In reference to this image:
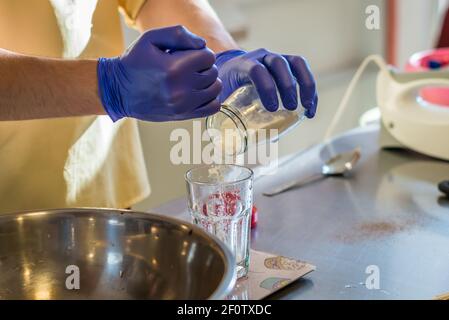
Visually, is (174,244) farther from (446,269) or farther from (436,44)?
(436,44)

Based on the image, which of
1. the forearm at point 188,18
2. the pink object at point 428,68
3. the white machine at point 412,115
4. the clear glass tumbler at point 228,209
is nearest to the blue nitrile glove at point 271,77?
the clear glass tumbler at point 228,209

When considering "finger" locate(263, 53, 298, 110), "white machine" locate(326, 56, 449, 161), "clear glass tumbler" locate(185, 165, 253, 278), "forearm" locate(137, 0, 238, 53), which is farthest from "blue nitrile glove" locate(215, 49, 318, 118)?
"white machine" locate(326, 56, 449, 161)

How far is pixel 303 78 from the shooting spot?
96 cm

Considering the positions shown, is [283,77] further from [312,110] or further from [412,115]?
[412,115]

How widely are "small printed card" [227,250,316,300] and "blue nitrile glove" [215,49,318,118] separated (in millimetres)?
195

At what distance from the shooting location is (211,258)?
746 millimetres

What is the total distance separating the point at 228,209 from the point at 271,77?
6.8 inches

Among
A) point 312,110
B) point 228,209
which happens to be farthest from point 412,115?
point 228,209

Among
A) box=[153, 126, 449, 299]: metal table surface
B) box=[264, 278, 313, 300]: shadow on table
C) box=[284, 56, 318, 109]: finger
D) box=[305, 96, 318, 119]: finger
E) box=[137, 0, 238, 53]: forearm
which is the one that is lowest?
box=[153, 126, 449, 299]: metal table surface

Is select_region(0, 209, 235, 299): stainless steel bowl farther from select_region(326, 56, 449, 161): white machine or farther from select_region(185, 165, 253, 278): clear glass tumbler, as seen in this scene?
select_region(326, 56, 449, 161): white machine

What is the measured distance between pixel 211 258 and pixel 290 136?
1537 mm

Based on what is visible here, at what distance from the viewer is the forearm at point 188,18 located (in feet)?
3.92

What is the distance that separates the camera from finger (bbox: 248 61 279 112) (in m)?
0.90

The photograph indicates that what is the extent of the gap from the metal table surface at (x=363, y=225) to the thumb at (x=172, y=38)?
310mm
